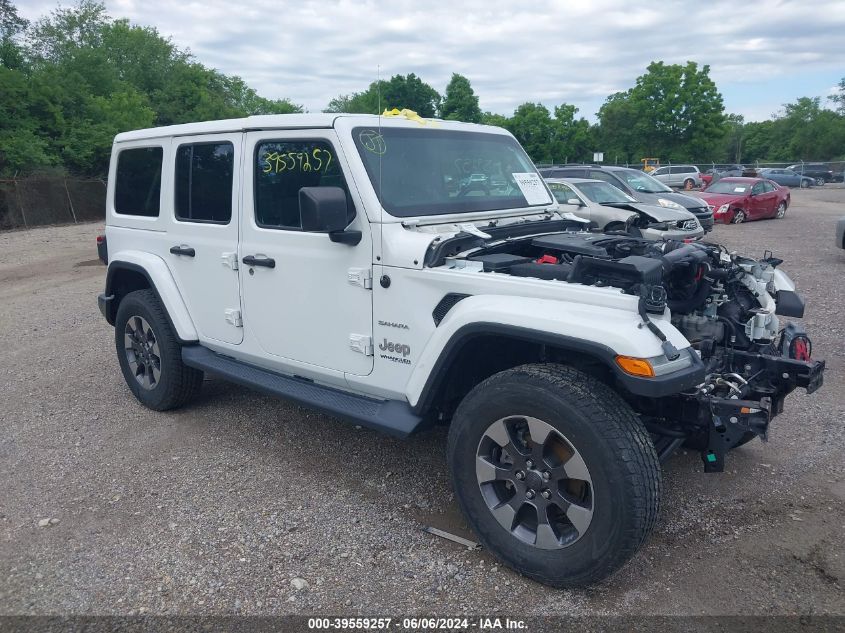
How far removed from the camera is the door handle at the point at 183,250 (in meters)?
4.61

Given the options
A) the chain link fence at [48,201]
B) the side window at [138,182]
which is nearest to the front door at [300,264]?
the side window at [138,182]

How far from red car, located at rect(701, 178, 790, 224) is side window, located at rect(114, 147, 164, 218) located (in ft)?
55.8

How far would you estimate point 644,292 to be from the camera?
2789 millimetres

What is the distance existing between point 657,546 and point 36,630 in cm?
290

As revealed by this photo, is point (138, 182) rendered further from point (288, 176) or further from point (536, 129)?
point (536, 129)

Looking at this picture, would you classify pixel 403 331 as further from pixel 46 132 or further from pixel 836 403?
pixel 46 132

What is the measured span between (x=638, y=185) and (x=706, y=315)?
12129mm

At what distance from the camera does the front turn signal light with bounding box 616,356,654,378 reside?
8.62ft

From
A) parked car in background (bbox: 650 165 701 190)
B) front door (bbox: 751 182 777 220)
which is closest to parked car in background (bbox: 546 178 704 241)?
front door (bbox: 751 182 777 220)

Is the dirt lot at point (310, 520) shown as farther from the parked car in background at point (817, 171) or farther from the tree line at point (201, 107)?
the parked car in background at point (817, 171)

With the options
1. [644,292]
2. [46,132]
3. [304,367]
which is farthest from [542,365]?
[46,132]

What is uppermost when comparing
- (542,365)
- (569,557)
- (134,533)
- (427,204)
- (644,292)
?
(427,204)

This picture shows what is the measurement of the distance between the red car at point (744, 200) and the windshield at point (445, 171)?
16081 millimetres

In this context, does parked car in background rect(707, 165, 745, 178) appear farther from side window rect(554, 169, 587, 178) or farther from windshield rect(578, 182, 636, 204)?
windshield rect(578, 182, 636, 204)
